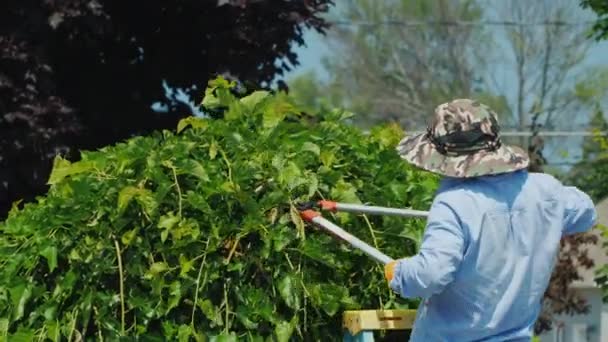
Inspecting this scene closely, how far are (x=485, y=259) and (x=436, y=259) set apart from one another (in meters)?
0.18

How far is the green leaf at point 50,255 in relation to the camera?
479cm

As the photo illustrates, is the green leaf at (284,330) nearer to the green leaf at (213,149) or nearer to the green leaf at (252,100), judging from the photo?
the green leaf at (213,149)

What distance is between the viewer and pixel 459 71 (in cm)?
3634

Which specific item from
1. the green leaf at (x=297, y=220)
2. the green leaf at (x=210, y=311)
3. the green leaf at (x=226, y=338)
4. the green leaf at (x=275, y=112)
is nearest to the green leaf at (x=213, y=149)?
the green leaf at (x=275, y=112)

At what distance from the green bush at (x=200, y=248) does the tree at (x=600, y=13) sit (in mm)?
7147

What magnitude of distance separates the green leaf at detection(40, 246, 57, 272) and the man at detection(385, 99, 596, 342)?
4.06 feet

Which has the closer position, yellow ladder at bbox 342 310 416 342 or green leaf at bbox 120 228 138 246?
yellow ladder at bbox 342 310 416 342

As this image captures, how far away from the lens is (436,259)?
3.92m

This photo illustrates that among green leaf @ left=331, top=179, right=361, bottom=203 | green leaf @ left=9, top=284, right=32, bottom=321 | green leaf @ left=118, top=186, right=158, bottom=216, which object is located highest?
green leaf @ left=118, top=186, right=158, bottom=216

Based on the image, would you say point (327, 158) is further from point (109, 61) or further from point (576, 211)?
point (109, 61)

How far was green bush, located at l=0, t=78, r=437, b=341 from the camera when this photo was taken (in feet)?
15.5

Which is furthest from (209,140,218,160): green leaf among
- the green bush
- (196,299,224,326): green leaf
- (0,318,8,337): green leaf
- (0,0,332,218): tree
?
→ (0,0,332,218): tree

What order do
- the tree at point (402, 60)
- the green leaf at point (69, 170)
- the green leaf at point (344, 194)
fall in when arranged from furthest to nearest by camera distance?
the tree at point (402, 60) → the green leaf at point (69, 170) → the green leaf at point (344, 194)

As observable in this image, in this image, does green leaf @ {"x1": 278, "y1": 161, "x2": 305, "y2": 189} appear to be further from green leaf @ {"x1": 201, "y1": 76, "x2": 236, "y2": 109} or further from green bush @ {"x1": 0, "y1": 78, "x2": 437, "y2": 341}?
green leaf @ {"x1": 201, "y1": 76, "x2": 236, "y2": 109}
